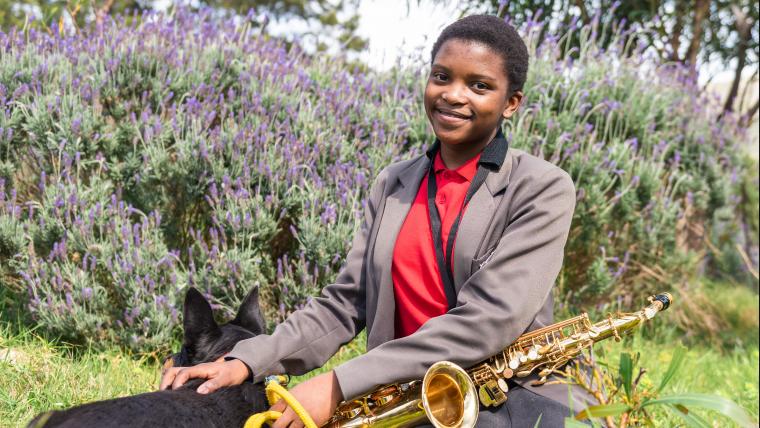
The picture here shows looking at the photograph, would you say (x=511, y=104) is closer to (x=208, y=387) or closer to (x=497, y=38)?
(x=497, y=38)

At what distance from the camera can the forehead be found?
2.60 meters

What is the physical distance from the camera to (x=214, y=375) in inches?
96.3

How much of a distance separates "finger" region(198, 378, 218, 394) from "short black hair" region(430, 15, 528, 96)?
1520mm

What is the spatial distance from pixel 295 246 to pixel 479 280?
223cm

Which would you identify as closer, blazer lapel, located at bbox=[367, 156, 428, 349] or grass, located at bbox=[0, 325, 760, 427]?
blazer lapel, located at bbox=[367, 156, 428, 349]

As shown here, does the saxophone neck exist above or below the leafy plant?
below

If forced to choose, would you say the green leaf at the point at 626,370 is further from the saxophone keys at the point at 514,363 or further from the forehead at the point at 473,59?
the forehead at the point at 473,59

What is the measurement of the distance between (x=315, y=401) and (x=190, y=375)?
0.48 m

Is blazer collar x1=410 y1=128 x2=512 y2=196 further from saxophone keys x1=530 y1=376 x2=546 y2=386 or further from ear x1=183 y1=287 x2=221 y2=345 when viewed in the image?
ear x1=183 y1=287 x2=221 y2=345

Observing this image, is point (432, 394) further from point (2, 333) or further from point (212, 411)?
point (2, 333)

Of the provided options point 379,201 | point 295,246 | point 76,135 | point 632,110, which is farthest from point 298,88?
point 632,110

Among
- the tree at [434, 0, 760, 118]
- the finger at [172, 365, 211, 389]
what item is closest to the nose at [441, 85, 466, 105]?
the finger at [172, 365, 211, 389]

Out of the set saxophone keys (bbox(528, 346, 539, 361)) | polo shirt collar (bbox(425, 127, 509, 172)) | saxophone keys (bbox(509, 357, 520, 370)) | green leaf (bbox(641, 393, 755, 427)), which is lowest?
saxophone keys (bbox(509, 357, 520, 370))

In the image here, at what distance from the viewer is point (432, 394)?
242 cm
